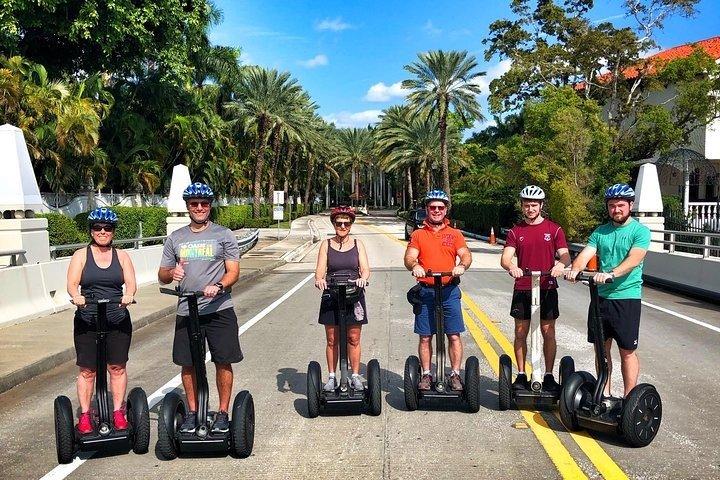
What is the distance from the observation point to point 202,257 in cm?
489

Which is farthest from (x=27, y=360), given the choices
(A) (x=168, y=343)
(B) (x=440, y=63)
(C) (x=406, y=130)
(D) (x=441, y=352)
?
(C) (x=406, y=130)

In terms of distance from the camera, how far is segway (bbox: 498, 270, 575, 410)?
5.54 meters

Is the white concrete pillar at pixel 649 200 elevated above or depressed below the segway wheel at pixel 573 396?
above

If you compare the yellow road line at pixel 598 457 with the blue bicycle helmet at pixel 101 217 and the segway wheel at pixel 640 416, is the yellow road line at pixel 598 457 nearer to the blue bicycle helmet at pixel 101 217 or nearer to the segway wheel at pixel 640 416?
the segway wheel at pixel 640 416

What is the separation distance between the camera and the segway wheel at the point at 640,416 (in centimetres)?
484

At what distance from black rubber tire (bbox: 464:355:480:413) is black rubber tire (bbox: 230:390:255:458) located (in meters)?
1.96

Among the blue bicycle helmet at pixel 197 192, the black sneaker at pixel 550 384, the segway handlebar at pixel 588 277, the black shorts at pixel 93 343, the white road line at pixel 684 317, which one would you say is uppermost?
the blue bicycle helmet at pixel 197 192

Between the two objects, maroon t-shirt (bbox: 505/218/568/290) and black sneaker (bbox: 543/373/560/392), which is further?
black sneaker (bbox: 543/373/560/392)

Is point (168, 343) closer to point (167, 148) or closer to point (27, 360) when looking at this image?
point (27, 360)

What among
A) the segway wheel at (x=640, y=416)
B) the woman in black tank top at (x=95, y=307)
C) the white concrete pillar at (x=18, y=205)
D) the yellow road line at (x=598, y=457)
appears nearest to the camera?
the yellow road line at (x=598, y=457)

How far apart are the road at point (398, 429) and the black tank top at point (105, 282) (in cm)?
111

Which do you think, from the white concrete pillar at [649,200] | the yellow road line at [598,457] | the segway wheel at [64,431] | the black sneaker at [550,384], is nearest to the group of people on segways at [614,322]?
the yellow road line at [598,457]

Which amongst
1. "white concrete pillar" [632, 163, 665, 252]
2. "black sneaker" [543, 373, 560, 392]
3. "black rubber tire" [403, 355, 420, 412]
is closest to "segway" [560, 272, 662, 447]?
"black sneaker" [543, 373, 560, 392]

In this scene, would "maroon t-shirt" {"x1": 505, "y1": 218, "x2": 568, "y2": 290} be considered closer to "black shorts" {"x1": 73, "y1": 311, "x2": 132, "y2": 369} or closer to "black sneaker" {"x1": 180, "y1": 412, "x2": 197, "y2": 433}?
"black sneaker" {"x1": 180, "y1": 412, "x2": 197, "y2": 433}
